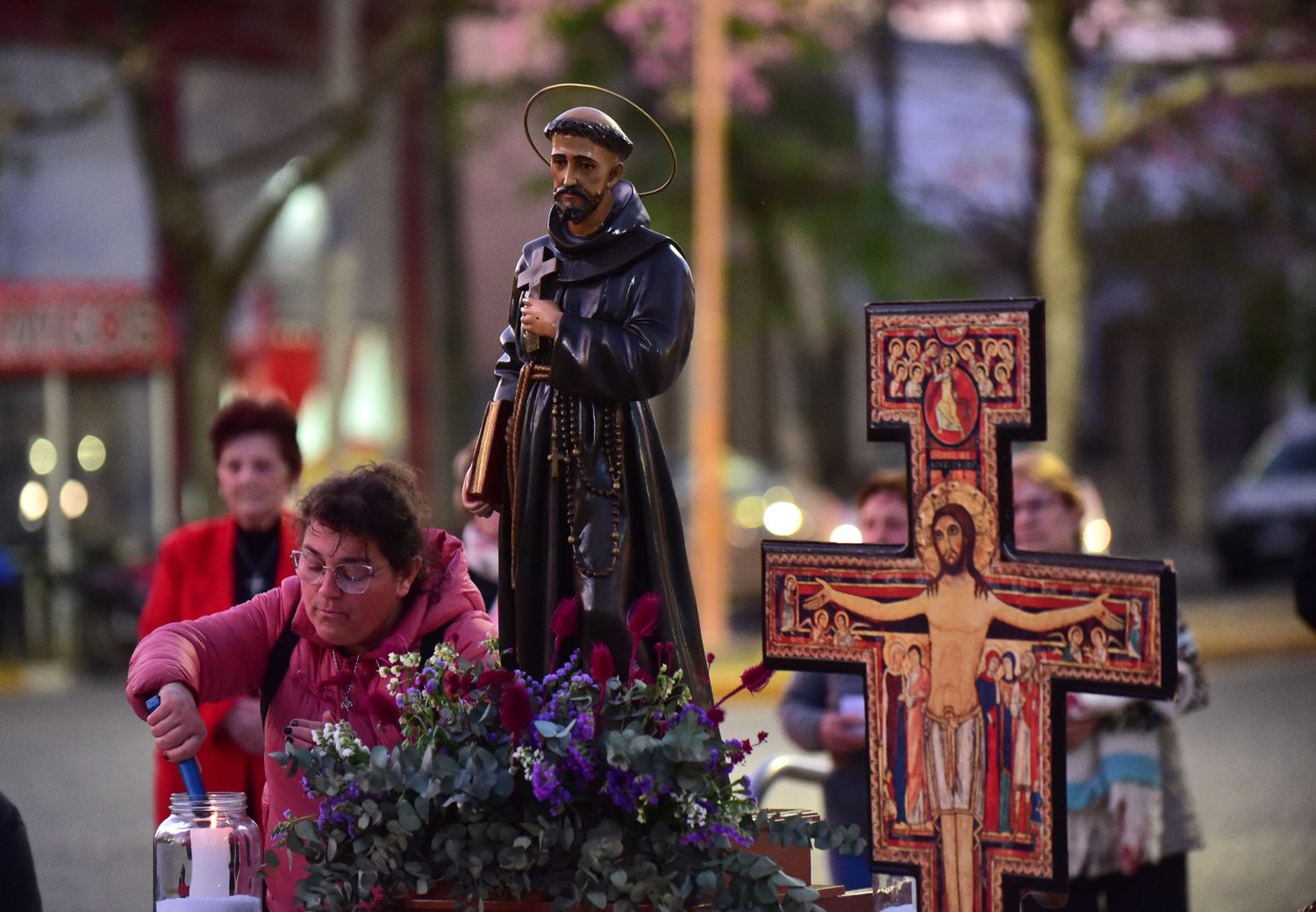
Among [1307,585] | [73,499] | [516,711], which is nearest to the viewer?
[516,711]

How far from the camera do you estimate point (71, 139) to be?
1820cm

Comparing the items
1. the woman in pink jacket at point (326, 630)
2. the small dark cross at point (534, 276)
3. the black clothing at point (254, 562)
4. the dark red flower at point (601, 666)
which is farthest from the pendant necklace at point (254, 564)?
the dark red flower at point (601, 666)

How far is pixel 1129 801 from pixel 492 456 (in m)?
2.06

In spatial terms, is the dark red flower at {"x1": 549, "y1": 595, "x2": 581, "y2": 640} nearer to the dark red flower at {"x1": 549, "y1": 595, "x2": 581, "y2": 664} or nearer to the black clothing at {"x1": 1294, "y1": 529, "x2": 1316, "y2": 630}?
the dark red flower at {"x1": 549, "y1": 595, "x2": 581, "y2": 664}

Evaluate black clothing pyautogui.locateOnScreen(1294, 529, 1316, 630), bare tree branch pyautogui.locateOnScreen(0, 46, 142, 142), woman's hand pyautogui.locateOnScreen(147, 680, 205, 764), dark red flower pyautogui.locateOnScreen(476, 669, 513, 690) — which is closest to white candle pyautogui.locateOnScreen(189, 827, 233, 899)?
Answer: woman's hand pyautogui.locateOnScreen(147, 680, 205, 764)

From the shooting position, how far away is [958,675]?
11.0 feet

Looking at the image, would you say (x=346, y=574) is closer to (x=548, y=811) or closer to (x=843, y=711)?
(x=548, y=811)

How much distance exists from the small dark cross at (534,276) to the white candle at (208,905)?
1.02 metres

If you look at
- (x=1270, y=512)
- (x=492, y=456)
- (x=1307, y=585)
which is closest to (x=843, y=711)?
(x=1307, y=585)

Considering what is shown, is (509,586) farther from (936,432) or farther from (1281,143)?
(1281,143)

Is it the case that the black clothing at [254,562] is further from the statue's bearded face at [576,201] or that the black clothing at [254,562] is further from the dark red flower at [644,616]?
the dark red flower at [644,616]

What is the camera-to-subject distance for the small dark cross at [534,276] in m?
3.38

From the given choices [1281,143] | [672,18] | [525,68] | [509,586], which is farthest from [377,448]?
[509,586]

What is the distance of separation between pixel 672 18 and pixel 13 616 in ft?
23.8
